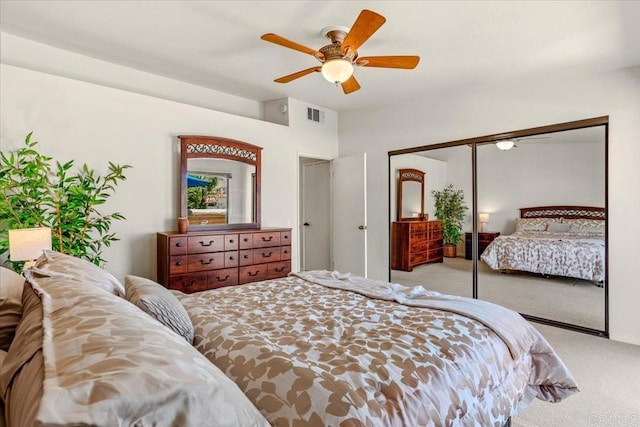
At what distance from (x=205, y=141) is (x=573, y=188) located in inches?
158

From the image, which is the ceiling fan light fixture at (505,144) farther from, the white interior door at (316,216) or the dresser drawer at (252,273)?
the dresser drawer at (252,273)

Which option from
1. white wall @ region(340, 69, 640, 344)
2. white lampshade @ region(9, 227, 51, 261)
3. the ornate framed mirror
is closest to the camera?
white lampshade @ region(9, 227, 51, 261)

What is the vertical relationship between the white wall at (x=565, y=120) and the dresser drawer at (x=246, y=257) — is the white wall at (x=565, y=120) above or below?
above

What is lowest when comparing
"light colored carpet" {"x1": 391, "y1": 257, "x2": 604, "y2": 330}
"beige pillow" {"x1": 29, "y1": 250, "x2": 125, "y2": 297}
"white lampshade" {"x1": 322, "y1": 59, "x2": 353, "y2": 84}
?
"light colored carpet" {"x1": 391, "y1": 257, "x2": 604, "y2": 330}

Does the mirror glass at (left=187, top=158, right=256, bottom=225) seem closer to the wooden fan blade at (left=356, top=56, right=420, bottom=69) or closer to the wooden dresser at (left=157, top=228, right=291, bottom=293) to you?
the wooden dresser at (left=157, top=228, right=291, bottom=293)

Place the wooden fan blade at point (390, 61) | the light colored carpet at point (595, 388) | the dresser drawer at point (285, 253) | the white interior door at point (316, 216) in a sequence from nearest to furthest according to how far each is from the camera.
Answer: the light colored carpet at point (595, 388) < the wooden fan blade at point (390, 61) < the dresser drawer at point (285, 253) < the white interior door at point (316, 216)

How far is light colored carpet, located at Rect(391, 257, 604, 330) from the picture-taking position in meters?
3.58

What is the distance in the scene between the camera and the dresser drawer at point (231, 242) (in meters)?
3.75

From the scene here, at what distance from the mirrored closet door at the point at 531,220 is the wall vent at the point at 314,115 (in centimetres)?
154

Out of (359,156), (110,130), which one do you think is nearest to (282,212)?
(359,156)

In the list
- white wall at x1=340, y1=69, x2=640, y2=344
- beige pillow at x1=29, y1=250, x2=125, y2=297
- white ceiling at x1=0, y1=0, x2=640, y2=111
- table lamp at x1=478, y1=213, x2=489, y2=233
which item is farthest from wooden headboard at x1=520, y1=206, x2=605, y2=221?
beige pillow at x1=29, y1=250, x2=125, y2=297

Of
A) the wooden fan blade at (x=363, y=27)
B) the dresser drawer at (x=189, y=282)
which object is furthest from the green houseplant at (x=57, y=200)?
the wooden fan blade at (x=363, y=27)

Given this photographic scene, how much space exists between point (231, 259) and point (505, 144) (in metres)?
3.39

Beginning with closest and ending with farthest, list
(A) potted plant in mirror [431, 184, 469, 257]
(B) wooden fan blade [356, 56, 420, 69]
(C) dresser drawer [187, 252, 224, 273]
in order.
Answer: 1. (B) wooden fan blade [356, 56, 420, 69]
2. (C) dresser drawer [187, 252, 224, 273]
3. (A) potted plant in mirror [431, 184, 469, 257]
